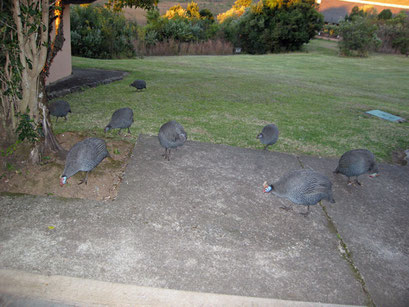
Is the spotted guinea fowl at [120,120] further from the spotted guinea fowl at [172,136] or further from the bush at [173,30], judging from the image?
the bush at [173,30]

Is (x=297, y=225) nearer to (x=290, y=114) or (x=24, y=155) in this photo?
(x=24, y=155)

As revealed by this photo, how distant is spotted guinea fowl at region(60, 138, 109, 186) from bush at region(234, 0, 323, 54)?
1087 inches

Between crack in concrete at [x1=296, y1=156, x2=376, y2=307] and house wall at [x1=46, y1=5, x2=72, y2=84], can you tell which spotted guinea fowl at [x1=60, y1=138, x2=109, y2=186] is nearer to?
crack in concrete at [x1=296, y1=156, x2=376, y2=307]

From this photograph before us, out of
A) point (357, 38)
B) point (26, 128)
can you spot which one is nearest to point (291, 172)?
point (26, 128)

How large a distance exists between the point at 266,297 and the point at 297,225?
47.6 inches

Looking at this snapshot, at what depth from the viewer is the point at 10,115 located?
13.3ft

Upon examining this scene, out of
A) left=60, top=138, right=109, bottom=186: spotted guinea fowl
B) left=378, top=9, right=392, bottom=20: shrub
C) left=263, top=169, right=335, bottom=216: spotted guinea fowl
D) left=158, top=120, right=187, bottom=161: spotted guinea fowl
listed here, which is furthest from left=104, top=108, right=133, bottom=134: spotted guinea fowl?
left=378, top=9, right=392, bottom=20: shrub

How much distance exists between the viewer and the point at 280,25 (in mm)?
27859

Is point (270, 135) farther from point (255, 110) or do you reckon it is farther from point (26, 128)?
point (26, 128)

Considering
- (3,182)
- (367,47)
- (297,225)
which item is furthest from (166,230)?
(367,47)

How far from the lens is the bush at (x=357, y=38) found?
85.6 feet

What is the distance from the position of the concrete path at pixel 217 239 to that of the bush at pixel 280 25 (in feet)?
87.6

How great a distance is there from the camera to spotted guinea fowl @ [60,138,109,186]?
12.0 ft

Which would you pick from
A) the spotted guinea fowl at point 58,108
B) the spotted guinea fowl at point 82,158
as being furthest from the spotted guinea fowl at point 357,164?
the spotted guinea fowl at point 58,108
